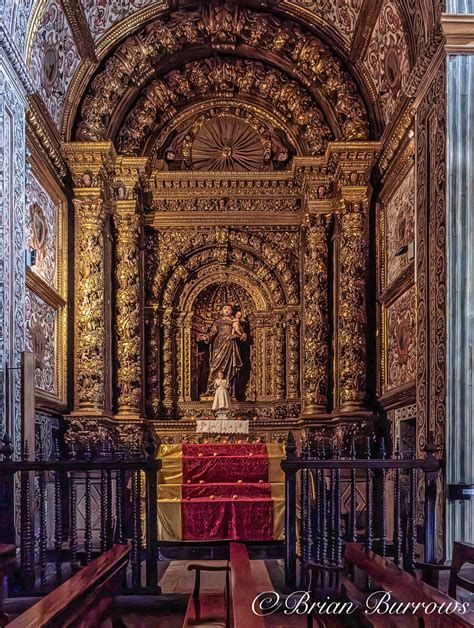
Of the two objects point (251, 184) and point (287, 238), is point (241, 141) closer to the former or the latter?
point (251, 184)

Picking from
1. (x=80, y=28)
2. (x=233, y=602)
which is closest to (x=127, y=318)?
(x=80, y=28)

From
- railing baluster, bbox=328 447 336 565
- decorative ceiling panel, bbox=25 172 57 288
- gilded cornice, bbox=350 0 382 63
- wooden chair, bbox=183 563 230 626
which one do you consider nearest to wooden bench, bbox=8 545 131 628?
wooden chair, bbox=183 563 230 626

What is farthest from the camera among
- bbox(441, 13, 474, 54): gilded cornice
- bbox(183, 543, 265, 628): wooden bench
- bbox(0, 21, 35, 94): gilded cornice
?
bbox(0, 21, 35, 94): gilded cornice

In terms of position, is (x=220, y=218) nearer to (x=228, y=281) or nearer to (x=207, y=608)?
(x=228, y=281)

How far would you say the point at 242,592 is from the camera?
486 centimetres

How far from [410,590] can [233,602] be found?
954mm

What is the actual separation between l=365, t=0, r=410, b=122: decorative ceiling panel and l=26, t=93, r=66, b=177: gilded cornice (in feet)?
16.5

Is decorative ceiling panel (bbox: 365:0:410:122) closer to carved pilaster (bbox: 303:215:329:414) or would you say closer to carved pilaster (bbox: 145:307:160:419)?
carved pilaster (bbox: 303:215:329:414)

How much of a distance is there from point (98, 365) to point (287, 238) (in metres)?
4.23

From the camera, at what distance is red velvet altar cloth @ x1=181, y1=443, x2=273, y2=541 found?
11766mm

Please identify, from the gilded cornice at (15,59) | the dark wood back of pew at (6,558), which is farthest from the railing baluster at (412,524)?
the gilded cornice at (15,59)

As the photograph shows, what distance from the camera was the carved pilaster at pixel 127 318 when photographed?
47.0ft

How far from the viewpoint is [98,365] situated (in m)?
13.7

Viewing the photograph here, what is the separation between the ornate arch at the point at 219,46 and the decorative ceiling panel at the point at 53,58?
2.20ft
